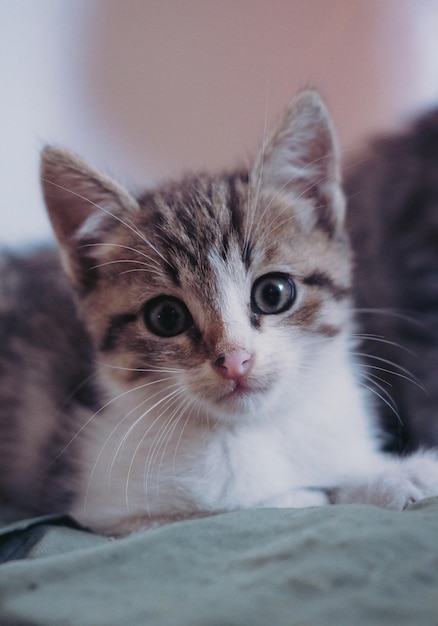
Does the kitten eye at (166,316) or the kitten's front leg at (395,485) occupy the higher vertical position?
the kitten eye at (166,316)

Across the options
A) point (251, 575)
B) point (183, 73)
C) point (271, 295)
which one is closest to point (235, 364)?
point (271, 295)

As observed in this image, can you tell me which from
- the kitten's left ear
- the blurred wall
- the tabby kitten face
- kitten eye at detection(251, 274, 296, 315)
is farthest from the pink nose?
the blurred wall

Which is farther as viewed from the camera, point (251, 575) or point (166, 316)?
point (166, 316)

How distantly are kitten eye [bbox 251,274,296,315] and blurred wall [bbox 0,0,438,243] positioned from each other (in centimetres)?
59

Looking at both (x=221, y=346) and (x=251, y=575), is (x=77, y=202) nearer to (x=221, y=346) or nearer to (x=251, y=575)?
(x=221, y=346)

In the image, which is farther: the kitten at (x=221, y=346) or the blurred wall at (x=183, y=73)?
the blurred wall at (x=183, y=73)

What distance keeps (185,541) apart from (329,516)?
194 mm

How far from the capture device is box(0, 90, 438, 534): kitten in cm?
97

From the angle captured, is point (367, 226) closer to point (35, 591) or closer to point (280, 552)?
point (280, 552)

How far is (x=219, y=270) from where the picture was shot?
Answer: 982mm

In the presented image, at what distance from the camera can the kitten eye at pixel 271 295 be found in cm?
100

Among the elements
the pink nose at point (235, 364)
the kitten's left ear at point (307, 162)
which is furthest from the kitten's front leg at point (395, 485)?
the kitten's left ear at point (307, 162)

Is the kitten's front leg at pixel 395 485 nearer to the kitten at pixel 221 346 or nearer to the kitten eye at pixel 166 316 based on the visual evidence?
the kitten at pixel 221 346

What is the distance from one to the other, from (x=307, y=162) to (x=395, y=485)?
63 cm
